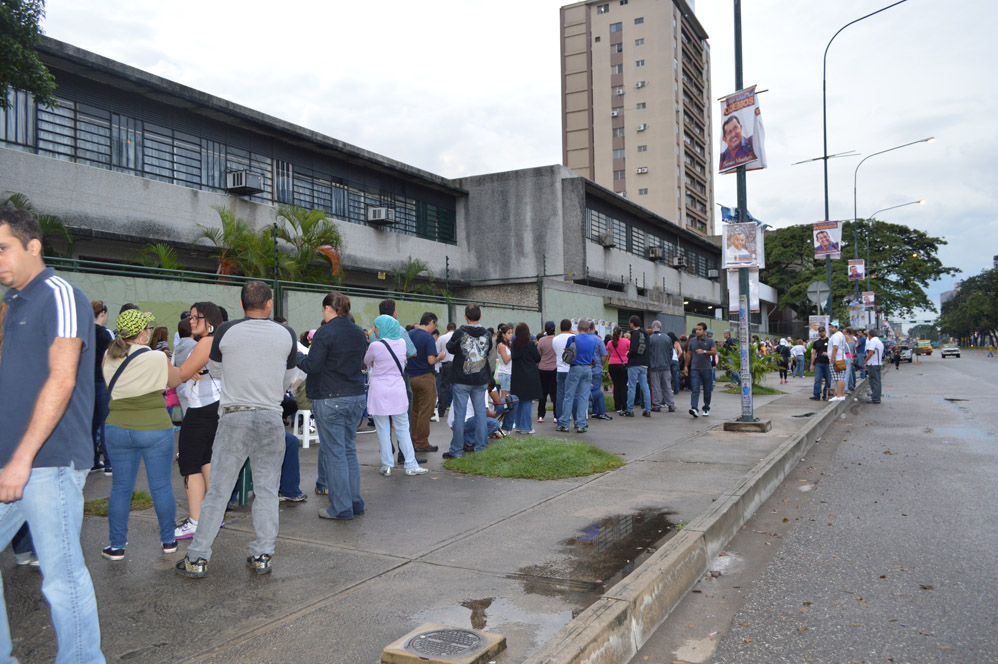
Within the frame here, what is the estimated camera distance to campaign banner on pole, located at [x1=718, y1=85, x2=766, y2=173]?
37.3 ft

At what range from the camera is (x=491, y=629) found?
12.4ft

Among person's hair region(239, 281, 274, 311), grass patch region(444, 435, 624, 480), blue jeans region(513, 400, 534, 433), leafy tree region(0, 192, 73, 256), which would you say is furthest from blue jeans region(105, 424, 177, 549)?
leafy tree region(0, 192, 73, 256)

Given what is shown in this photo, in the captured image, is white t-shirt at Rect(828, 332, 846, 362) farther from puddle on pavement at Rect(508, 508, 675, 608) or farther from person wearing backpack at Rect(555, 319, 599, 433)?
puddle on pavement at Rect(508, 508, 675, 608)

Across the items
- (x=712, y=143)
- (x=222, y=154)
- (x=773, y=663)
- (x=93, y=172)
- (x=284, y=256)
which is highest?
(x=712, y=143)

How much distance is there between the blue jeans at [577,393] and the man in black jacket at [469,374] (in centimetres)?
286

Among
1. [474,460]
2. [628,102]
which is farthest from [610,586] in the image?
[628,102]

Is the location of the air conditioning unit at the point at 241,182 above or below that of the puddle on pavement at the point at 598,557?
above

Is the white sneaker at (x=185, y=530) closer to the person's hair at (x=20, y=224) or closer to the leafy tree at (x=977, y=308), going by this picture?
the person's hair at (x=20, y=224)

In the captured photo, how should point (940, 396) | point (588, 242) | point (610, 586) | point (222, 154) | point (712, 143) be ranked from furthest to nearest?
point (712, 143) → point (588, 242) → point (940, 396) → point (222, 154) → point (610, 586)

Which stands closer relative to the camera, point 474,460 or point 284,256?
point 474,460

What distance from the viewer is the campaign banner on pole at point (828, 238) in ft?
86.3

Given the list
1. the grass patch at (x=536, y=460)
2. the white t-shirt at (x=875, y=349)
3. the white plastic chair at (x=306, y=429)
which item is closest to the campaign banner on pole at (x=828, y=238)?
the white t-shirt at (x=875, y=349)

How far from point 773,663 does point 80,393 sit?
3.42 metres

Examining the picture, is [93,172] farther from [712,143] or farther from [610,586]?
[712,143]
